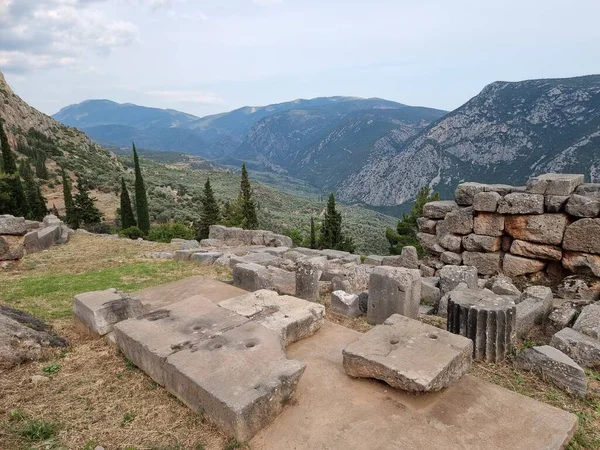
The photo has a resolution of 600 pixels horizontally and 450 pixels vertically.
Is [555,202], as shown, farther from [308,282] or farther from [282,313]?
[282,313]

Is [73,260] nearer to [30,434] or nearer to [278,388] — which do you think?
[30,434]

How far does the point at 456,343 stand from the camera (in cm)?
487

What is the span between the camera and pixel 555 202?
907 centimetres

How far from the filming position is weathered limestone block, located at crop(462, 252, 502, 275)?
1001cm

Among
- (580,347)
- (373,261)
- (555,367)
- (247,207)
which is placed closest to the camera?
(555,367)

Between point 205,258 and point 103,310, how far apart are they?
607 cm

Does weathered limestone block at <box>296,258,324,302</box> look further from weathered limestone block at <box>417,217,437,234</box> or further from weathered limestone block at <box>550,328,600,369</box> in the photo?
weathered limestone block at <box>417,217,437,234</box>

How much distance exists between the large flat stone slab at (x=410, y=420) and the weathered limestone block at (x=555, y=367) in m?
0.88

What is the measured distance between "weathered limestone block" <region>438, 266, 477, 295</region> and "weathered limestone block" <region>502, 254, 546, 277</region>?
7.26 feet

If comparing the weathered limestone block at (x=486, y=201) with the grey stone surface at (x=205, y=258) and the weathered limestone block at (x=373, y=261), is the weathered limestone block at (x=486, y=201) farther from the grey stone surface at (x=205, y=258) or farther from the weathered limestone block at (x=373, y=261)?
the grey stone surface at (x=205, y=258)

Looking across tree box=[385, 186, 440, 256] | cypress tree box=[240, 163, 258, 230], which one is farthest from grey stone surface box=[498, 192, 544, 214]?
cypress tree box=[240, 163, 258, 230]

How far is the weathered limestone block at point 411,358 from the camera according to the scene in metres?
4.27

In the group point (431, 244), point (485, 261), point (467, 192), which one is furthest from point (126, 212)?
point (485, 261)

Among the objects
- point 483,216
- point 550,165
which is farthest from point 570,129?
point 483,216
